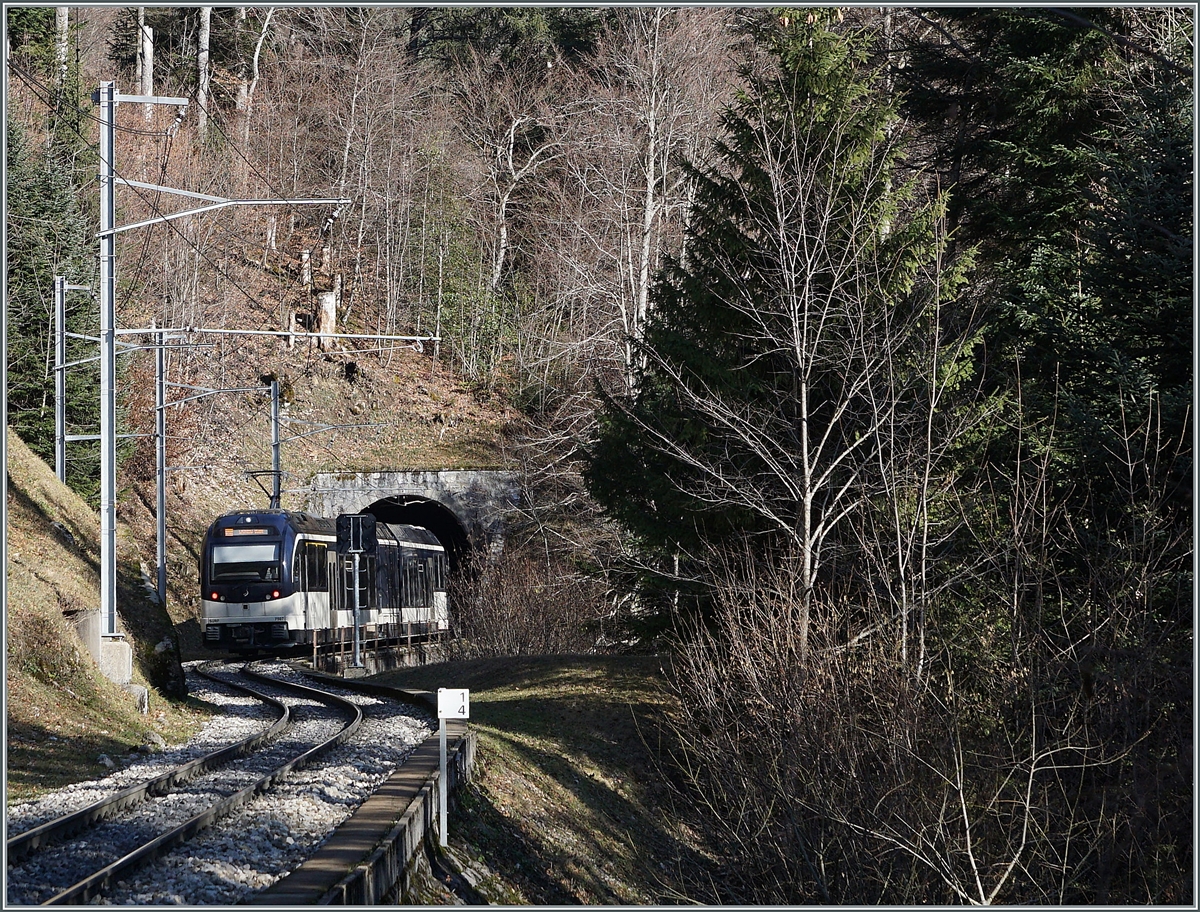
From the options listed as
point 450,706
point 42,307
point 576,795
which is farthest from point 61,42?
point 450,706

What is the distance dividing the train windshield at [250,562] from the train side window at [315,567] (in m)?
1.03

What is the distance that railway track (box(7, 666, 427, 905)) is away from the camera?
791 cm

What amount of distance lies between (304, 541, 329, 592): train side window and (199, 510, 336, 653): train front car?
→ 0.16 m

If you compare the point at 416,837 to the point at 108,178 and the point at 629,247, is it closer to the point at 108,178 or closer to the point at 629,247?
the point at 108,178

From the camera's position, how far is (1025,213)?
19.0 m

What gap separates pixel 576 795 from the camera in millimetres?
14383

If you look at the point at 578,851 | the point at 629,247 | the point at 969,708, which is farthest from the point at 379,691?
the point at 629,247

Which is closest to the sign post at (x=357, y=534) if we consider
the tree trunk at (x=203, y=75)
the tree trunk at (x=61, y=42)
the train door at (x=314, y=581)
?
the train door at (x=314, y=581)

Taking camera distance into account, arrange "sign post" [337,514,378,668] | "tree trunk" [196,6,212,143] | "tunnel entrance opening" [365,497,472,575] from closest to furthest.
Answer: "sign post" [337,514,378,668] < "tunnel entrance opening" [365,497,472,575] < "tree trunk" [196,6,212,143]

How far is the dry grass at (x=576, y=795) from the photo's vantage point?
1154cm

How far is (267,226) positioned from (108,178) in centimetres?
4171

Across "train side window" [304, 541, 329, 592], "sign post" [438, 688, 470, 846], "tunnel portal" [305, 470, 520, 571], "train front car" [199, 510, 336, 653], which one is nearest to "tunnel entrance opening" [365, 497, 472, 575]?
"tunnel portal" [305, 470, 520, 571]

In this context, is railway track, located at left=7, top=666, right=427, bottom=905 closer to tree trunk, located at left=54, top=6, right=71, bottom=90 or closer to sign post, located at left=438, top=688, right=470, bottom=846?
sign post, located at left=438, top=688, right=470, bottom=846

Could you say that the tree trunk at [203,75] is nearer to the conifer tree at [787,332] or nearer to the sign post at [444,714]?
the conifer tree at [787,332]
